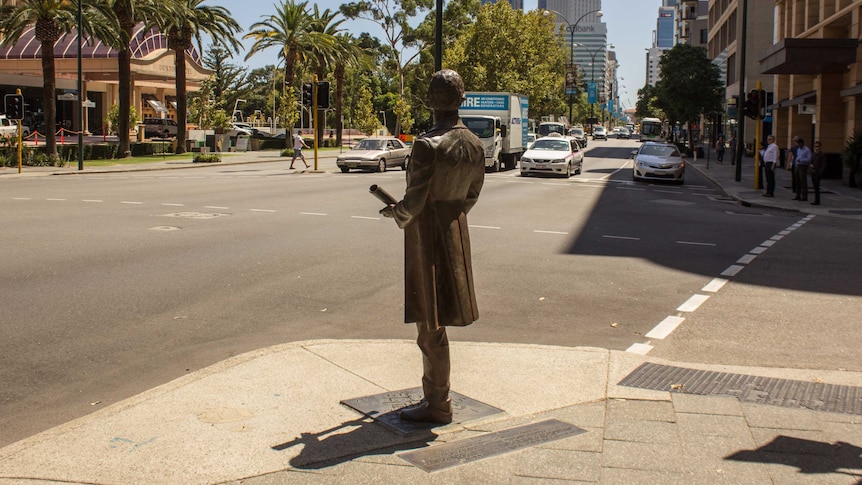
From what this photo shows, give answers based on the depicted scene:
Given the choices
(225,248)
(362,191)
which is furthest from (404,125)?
(225,248)

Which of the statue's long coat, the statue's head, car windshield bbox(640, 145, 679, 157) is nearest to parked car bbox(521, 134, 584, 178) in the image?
car windshield bbox(640, 145, 679, 157)

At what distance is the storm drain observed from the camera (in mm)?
5844

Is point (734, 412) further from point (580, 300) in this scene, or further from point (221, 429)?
point (580, 300)

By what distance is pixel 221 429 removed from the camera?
16.7 feet

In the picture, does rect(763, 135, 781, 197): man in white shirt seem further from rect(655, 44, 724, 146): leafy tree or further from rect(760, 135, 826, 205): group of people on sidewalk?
rect(655, 44, 724, 146): leafy tree

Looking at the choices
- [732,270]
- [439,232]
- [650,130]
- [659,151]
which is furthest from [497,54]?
[439,232]

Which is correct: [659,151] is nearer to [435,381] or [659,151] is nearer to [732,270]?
[732,270]

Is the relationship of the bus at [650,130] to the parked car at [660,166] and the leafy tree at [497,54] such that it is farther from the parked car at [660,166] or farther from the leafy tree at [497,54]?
the parked car at [660,166]

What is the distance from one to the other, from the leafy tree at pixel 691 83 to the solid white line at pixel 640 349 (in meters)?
58.4

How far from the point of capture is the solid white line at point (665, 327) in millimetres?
8289

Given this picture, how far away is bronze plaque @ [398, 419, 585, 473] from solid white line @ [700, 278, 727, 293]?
5975 mm

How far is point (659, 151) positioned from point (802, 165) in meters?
9.76

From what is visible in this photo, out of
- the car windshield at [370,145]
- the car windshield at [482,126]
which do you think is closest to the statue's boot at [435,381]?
the car windshield at [370,145]

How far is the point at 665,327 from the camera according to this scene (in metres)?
8.62
